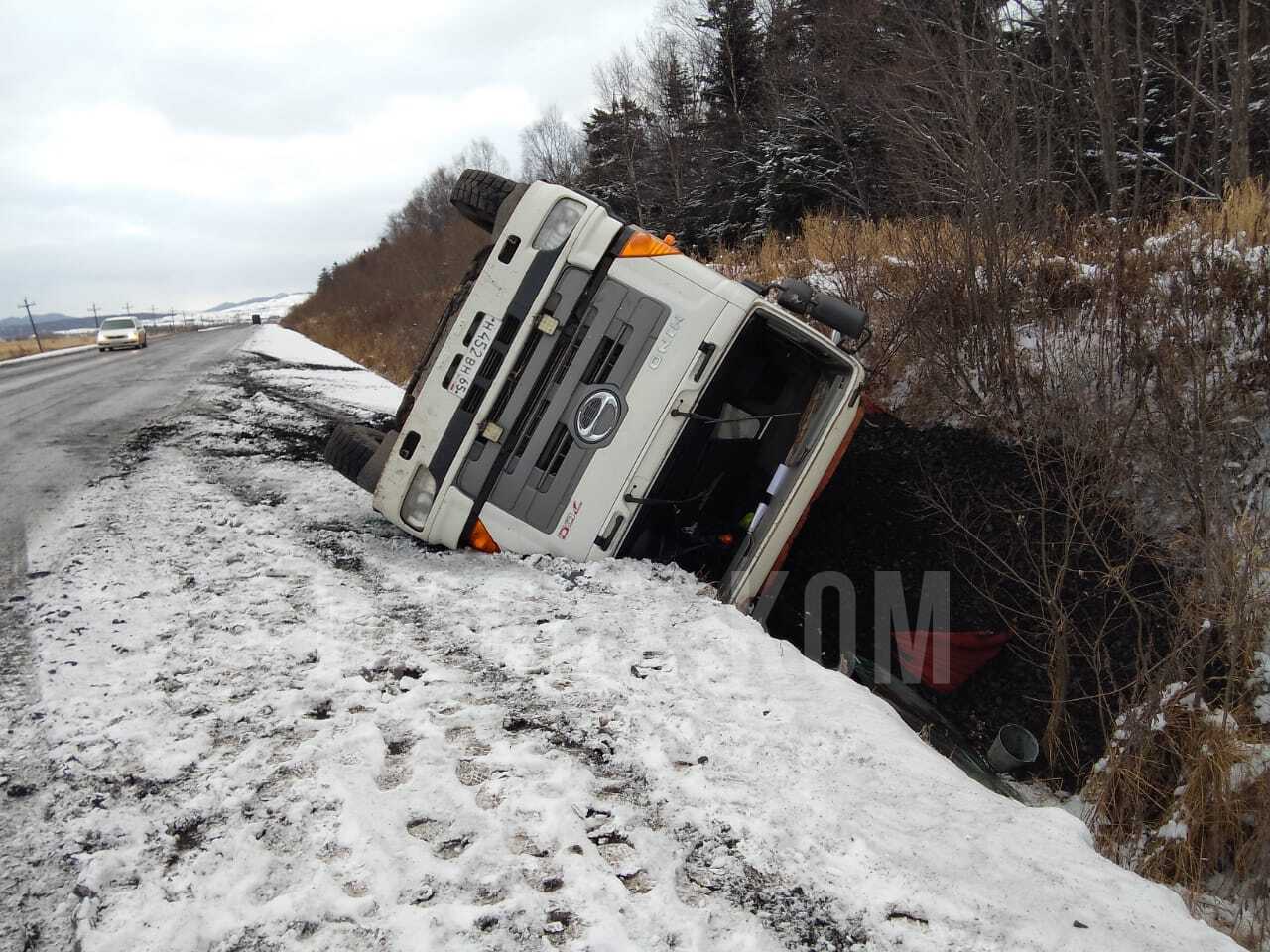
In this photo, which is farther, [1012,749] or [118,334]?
[118,334]

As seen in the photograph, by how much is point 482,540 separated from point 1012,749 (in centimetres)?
335

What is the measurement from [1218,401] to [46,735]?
20.5 feet

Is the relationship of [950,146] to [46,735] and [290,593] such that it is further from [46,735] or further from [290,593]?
[46,735]

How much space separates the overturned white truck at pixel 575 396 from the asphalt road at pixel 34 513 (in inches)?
74.0

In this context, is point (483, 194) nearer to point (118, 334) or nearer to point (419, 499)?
point (419, 499)

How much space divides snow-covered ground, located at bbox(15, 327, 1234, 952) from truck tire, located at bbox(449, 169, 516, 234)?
2.34 metres

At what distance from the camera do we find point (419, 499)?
14.1 ft

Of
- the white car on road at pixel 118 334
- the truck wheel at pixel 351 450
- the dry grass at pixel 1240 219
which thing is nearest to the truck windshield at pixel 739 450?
the truck wheel at pixel 351 450

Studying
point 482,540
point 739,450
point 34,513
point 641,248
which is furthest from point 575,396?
point 34,513

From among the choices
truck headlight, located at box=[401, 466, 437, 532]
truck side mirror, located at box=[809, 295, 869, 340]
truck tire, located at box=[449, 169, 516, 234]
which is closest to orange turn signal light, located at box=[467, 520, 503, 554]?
truck headlight, located at box=[401, 466, 437, 532]

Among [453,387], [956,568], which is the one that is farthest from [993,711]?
[453,387]

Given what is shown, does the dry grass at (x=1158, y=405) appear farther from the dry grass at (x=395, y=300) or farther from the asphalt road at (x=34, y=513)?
the dry grass at (x=395, y=300)

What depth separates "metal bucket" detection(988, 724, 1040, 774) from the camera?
13.6ft

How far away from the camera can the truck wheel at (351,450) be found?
5.05m
